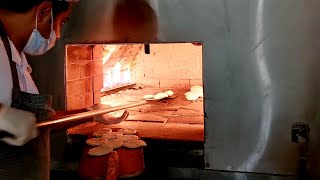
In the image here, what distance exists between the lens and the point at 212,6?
198 cm

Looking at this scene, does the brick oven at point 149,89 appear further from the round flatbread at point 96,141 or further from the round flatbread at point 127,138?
the round flatbread at point 96,141

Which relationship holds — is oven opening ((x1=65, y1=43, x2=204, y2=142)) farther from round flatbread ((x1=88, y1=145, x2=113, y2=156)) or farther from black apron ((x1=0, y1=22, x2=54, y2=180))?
black apron ((x1=0, y1=22, x2=54, y2=180))

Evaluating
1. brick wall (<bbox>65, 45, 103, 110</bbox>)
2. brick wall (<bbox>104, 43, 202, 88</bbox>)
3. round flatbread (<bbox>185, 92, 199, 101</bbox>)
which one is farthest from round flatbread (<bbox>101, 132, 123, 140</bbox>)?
brick wall (<bbox>104, 43, 202, 88</bbox>)

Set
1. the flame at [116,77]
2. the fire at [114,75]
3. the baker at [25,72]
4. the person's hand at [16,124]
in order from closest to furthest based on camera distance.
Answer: the person's hand at [16,124] → the baker at [25,72] → the fire at [114,75] → the flame at [116,77]

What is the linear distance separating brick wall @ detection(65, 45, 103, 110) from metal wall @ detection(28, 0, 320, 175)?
680 millimetres

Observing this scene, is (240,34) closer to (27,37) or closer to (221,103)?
(221,103)

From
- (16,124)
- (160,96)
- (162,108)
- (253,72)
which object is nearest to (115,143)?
(253,72)

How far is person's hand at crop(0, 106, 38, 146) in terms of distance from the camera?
1.16 meters

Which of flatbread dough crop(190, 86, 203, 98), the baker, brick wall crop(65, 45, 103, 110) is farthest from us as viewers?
flatbread dough crop(190, 86, 203, 98)

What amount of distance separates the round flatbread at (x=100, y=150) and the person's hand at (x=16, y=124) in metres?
0.72

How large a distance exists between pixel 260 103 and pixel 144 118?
116 centimetres

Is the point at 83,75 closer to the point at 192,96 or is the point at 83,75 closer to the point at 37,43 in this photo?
the point at 37,43

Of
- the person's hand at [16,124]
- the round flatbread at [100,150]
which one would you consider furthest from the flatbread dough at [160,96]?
the person's hand at [16,124]

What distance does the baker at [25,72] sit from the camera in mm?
1377
